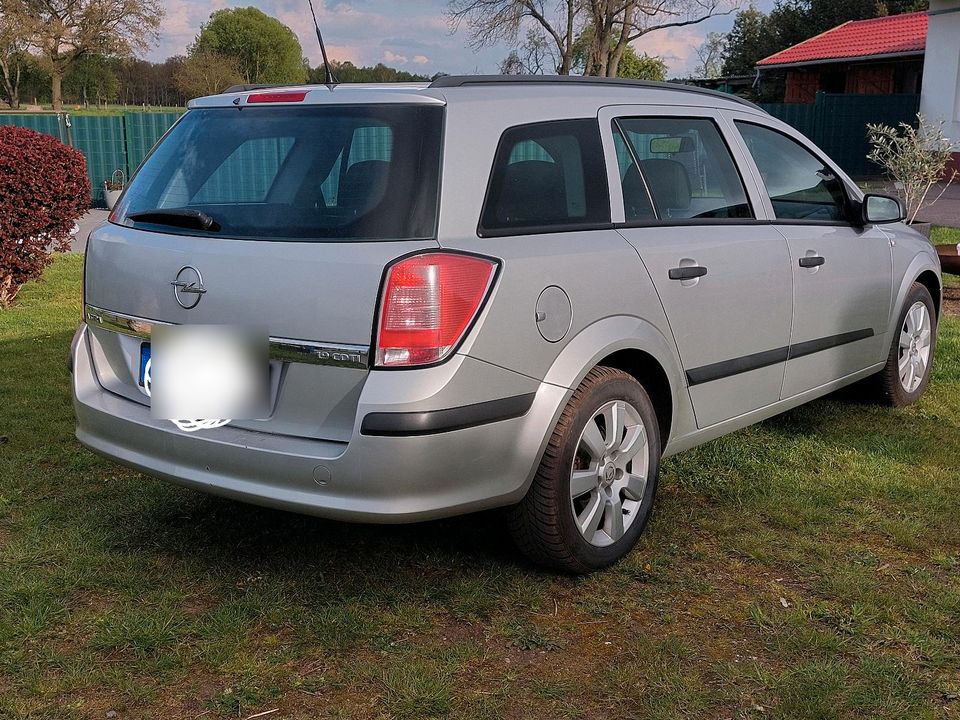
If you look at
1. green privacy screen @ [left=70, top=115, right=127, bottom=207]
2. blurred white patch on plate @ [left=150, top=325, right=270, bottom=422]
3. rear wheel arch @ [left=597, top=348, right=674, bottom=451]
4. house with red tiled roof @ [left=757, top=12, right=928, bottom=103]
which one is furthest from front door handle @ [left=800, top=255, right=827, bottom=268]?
house with red tiled roof @ [left=757, top=12, right=928, bottom=103]

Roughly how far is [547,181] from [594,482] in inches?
41.3

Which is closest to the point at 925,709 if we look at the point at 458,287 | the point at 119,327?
the point at 458,287

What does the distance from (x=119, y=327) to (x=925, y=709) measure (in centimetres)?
278

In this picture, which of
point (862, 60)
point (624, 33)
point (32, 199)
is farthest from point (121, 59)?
point (32, 199)

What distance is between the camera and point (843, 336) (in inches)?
194

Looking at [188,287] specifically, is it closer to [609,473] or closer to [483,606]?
[483,606]

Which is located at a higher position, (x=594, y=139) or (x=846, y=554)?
(x=594, y=139)

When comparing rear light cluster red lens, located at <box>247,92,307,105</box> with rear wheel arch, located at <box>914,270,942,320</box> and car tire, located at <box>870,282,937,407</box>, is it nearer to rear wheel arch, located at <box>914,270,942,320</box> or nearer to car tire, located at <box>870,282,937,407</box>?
car tire, located at <box>870,282,937,407</box>

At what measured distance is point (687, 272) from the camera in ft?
12.7

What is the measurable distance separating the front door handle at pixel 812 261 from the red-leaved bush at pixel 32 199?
6.98m

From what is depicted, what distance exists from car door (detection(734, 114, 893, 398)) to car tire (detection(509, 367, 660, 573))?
1146mm

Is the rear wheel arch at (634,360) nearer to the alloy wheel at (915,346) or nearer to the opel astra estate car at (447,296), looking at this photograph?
the opel astra estate car at (447,296)

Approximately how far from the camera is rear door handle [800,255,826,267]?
449 centimetres

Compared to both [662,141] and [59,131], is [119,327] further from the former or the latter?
[59,131]
